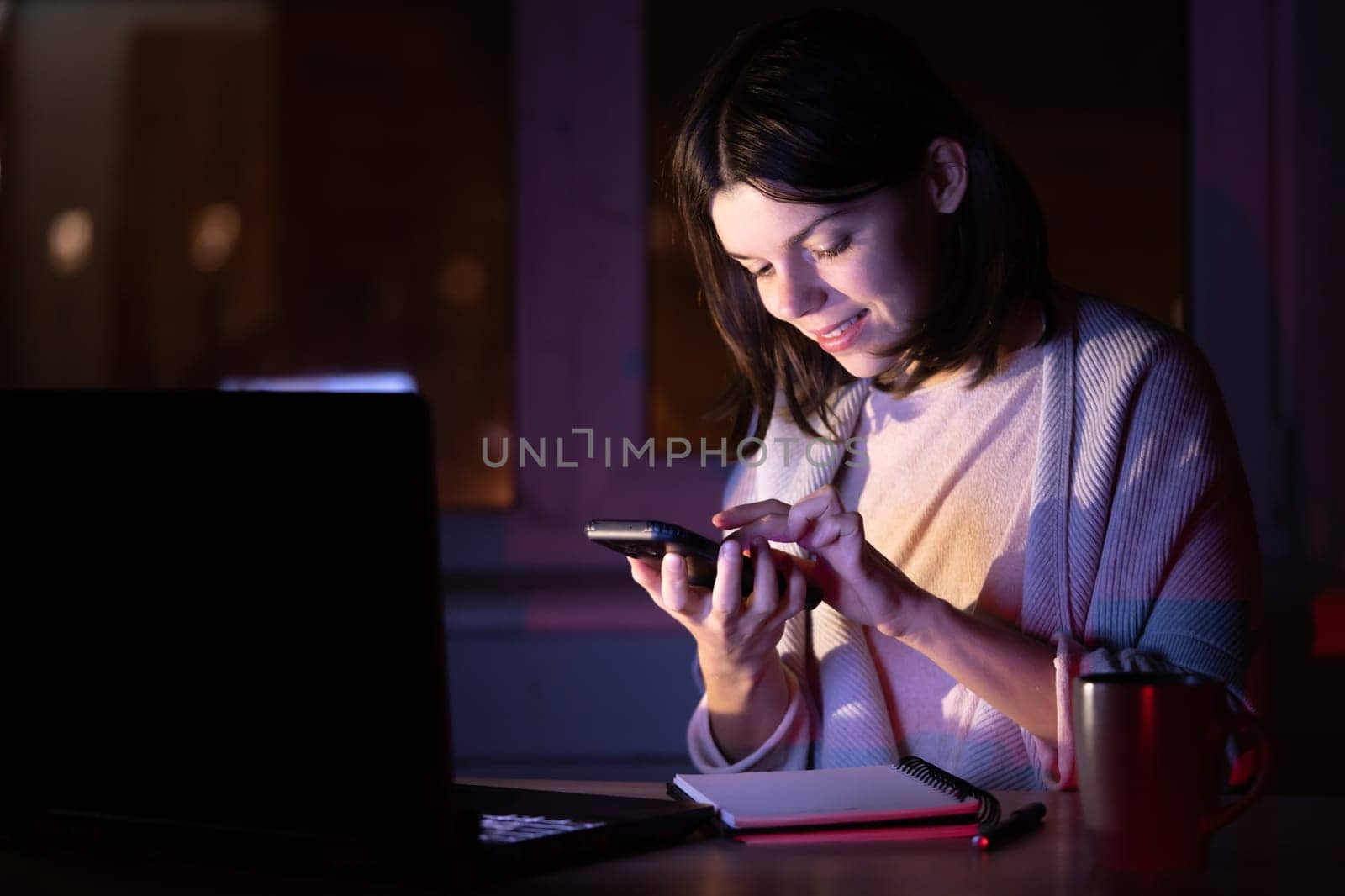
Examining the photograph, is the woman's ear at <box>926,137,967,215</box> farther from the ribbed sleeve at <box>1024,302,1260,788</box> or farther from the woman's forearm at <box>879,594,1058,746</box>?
the woman's forearm at <box>879,594,1058,746</box>

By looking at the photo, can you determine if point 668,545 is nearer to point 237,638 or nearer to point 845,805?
point 845,805

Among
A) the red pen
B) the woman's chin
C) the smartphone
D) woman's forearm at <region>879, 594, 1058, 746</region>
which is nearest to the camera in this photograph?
the red pen

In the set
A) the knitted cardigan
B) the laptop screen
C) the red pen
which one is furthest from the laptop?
the knitted cardigan

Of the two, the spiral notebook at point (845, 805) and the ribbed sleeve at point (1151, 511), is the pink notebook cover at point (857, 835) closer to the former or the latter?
the spiral notebook at point (845, 805)

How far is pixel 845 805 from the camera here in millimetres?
833

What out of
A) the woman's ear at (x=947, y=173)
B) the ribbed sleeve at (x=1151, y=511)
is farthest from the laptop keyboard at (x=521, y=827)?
the woman's ear at (x=947, y=173)

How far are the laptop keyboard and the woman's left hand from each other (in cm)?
36

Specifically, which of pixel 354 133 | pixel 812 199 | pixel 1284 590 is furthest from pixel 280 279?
pixel 1284 590

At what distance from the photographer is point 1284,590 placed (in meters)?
1.79

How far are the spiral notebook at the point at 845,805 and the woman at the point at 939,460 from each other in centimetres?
21

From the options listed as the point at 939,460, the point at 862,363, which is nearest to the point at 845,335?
the point at 862,363

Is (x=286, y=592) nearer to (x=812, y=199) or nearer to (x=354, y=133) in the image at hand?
(x=812, y=199)

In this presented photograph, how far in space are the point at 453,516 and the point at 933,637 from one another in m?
0.98

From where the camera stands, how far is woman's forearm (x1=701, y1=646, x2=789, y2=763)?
1270 millimetres
